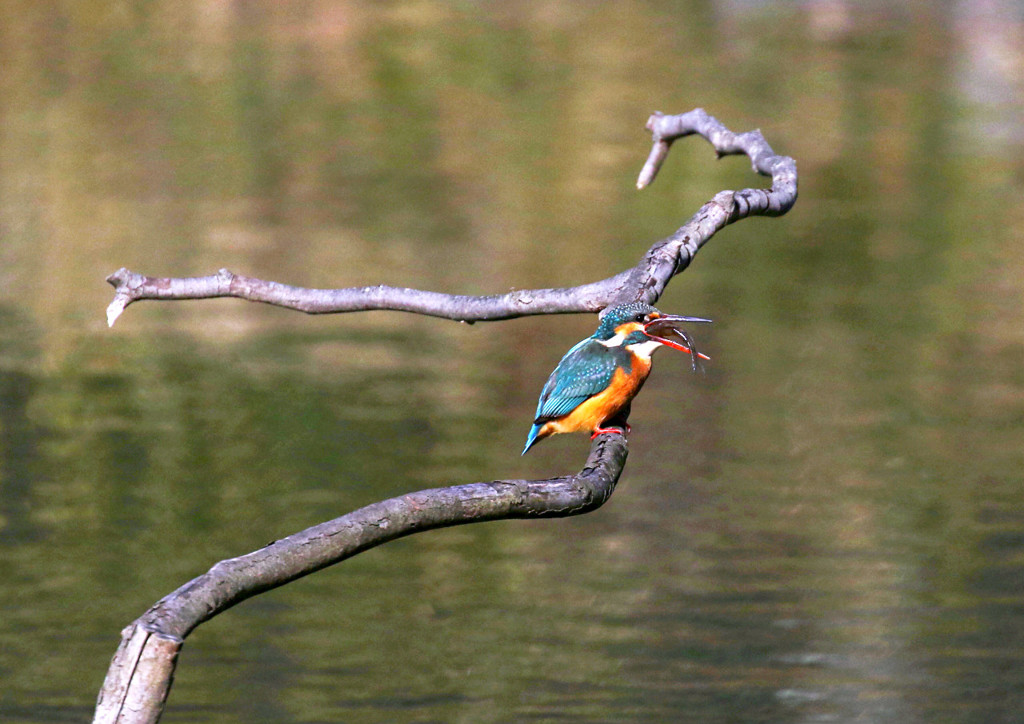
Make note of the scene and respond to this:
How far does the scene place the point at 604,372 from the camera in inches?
138

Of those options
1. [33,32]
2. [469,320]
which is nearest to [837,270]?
[469,320]

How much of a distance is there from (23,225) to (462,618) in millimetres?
11283

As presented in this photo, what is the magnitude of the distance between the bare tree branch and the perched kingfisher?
79 millimetres

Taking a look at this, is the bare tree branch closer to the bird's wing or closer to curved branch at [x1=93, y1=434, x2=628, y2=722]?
curved branch at [x1=93, y1=434, x2=628, y2=722]

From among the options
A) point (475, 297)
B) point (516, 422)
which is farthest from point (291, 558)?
point (516, 422)

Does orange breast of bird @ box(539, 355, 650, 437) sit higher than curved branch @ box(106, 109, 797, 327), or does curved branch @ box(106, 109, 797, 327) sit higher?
A: curved branch @ box(106, 109, 797, 327)

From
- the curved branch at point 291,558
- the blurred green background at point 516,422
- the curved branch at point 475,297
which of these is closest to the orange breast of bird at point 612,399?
the curved branch at point 475,297

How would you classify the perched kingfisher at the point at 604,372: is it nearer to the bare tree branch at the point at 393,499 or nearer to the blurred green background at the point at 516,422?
the bare tree branch at the point at 393,499

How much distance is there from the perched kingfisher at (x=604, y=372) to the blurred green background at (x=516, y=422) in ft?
10.6

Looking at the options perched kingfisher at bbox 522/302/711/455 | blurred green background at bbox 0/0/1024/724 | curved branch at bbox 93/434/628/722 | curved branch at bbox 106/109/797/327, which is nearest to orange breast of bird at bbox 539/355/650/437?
perched kingfisher at bbox 522/302/711/455

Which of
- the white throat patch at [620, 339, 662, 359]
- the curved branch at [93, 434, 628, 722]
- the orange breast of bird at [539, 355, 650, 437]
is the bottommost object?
the curved branch at [93, 434, 628, 722]

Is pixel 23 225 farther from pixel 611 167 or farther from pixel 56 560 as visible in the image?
pixel 56 560

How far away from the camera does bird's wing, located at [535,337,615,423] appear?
351cm

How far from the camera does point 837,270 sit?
15148mm
